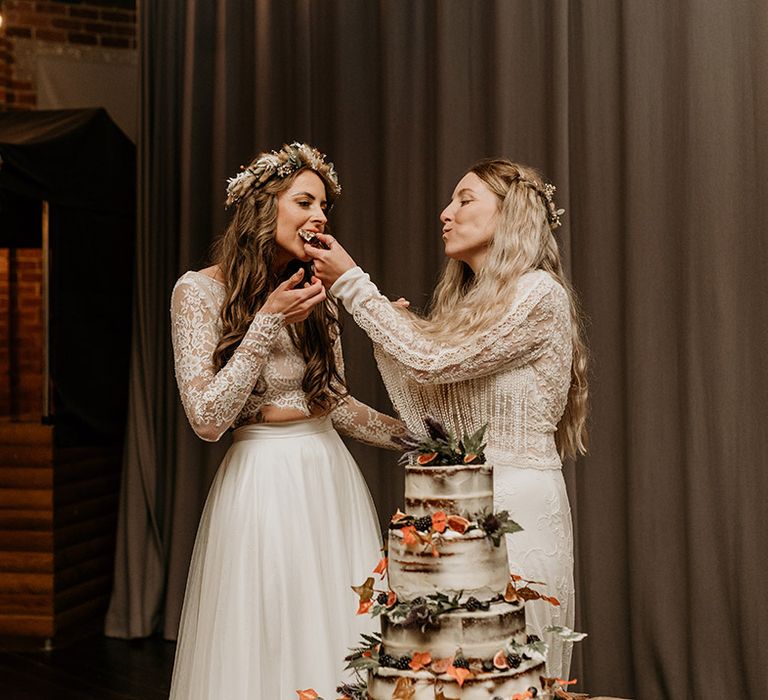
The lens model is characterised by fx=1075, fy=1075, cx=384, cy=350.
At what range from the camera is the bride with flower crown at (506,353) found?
8.31 feet

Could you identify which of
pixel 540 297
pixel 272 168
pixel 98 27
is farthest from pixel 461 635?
pixel 98 27

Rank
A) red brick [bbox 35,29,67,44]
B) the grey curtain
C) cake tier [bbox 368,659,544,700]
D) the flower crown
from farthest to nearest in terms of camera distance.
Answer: red brick [bbox 35,29,67,44], the grey curtain, the flower crown, cake tier [bbox 368,659,544,700]

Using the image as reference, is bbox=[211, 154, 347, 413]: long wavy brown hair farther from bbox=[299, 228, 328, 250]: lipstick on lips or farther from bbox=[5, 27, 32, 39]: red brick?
bbox=[5, 27, 32, 39]: red brick

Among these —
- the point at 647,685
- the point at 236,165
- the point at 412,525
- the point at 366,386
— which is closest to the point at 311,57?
the point at 236,165

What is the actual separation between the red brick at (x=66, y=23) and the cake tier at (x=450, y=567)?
5.87m

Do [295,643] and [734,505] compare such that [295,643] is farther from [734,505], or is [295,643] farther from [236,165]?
[236,165]

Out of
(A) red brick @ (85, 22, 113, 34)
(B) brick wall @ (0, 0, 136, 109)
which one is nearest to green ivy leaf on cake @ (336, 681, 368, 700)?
(B) brick wall @ (0, 0, 136, 109)

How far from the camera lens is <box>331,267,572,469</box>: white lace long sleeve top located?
2508 millimetres

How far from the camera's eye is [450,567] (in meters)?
1.96

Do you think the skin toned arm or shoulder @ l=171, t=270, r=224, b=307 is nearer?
the skin toned arm

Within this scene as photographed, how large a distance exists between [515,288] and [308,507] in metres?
0.82

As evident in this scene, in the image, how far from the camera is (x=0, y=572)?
537 centimetres

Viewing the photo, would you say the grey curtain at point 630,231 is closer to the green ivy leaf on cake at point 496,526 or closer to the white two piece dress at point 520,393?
the white two piece dress at point 520,393

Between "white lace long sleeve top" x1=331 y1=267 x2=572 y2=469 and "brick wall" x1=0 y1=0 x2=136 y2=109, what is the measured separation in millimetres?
4874
